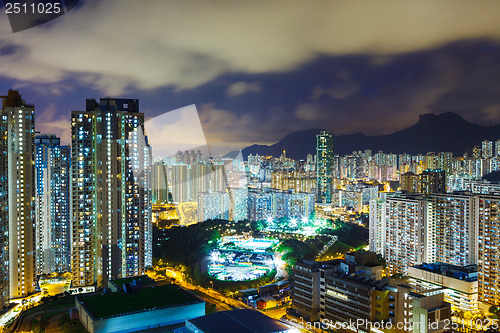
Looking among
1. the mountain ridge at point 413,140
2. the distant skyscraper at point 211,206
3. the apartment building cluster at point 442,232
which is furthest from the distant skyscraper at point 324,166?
the apartment building cluster at point 442,232

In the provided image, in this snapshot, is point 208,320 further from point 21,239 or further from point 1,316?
point 21,239

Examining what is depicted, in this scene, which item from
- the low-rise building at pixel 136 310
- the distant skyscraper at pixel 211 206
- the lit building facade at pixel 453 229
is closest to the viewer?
the low-rise building at pixel 136 310

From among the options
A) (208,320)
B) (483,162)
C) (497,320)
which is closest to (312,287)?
(208,320)

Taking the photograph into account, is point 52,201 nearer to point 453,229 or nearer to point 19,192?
point 19,192

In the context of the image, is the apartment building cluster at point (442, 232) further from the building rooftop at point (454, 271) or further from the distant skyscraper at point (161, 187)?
the distant skyscraper at point (161, 187)

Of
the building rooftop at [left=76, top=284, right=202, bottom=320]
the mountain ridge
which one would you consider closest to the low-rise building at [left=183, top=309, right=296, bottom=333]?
the building rooftop at [left=76, top=284, right=202, bottom=320]

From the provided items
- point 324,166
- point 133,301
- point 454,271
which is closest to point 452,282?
point 454,271
